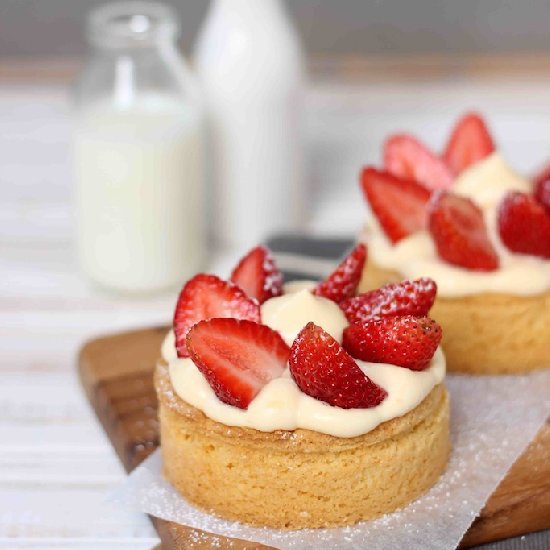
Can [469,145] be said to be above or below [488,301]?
above

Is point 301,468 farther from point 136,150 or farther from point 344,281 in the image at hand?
point 136,150

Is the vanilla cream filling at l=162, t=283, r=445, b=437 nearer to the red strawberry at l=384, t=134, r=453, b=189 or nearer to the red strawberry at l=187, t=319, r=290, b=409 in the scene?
the red strawberry at l=187, t=319, r=290, b=409

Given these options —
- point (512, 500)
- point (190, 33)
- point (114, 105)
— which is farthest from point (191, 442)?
point (190, 33)

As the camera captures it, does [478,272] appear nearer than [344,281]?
No

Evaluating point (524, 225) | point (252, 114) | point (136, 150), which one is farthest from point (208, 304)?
point (252, 114)

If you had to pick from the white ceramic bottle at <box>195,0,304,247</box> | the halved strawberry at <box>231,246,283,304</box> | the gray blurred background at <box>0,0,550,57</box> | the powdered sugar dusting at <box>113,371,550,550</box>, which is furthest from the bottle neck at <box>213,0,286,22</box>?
the gray blurred background at <box>0,0,550,57</box>

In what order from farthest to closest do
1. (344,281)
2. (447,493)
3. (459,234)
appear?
(459,234), (344,281), (447,493)
